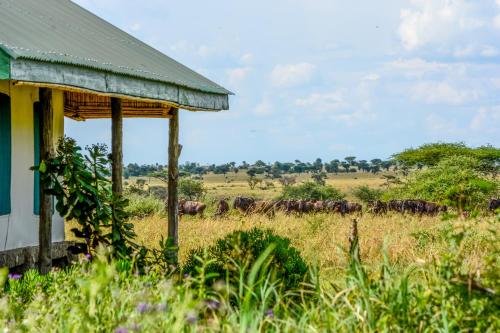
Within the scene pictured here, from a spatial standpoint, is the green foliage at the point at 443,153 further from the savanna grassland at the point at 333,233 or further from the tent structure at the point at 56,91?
the tent structure at the point at 56,91

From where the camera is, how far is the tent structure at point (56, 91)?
9109 mm

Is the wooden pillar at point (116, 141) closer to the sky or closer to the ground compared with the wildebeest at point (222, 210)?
closer to the sky

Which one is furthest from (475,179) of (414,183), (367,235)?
(367,235)

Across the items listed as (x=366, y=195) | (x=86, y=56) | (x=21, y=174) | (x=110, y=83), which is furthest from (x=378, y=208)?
(x=366, y=195)

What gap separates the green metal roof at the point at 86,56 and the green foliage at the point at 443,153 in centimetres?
3010

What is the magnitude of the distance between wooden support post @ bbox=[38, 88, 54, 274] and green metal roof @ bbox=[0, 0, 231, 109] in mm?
658

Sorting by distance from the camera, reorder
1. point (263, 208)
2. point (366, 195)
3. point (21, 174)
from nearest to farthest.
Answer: point (21, 174) < point (263, 208) < point (366, 195)

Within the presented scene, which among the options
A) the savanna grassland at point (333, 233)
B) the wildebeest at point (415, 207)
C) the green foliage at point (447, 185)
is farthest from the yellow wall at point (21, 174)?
the green foliage at point (447, 185)

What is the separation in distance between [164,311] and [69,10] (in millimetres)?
9169

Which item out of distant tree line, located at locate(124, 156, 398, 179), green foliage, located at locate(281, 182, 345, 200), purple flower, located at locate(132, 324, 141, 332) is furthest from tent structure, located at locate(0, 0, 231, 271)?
distant tree line, located at locate(124, 156, 398, 179)

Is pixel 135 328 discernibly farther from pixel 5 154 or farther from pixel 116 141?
pixel 116 141

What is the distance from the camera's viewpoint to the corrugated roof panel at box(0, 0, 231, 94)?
910 centimetres

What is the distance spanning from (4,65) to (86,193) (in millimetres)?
2680

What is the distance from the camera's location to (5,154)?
37.1 feet
